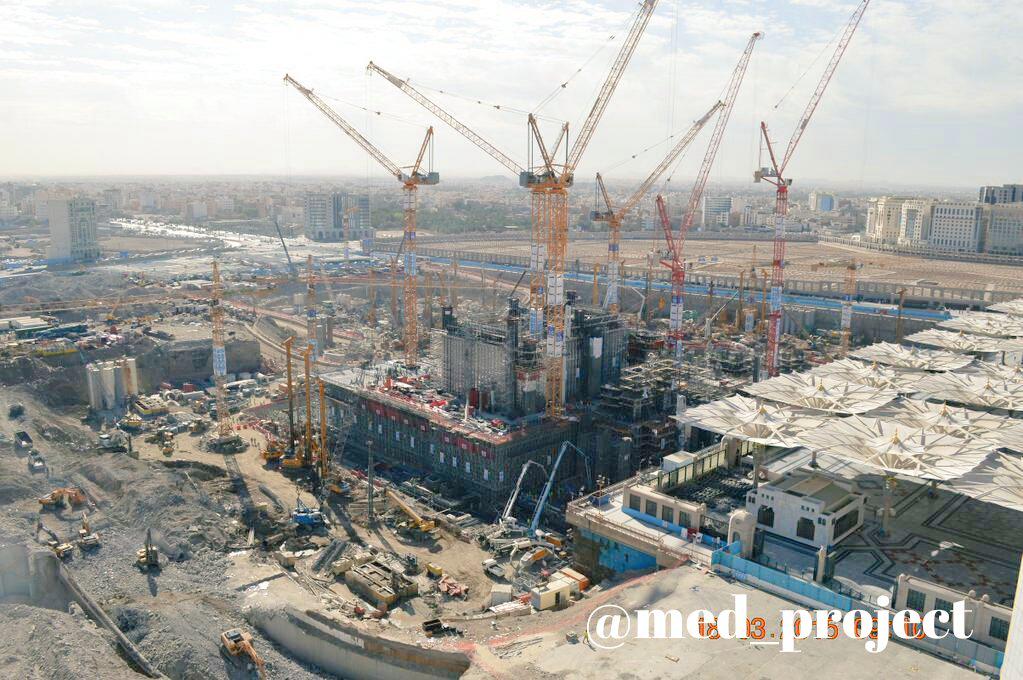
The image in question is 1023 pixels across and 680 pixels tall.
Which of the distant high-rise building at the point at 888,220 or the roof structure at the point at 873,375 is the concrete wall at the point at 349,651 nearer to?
the roof structure at the point at 873,375

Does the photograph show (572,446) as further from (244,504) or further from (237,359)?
(237,359)

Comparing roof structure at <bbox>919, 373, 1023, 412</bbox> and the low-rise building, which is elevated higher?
roof structure at <bbox>919, 373, 1023, 412</bbox>

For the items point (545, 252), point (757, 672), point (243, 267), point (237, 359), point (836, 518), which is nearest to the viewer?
point (757, 672)

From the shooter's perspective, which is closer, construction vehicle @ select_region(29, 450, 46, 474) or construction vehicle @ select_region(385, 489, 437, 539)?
construction vehicle @ select_region(385, 489, 437, 539)

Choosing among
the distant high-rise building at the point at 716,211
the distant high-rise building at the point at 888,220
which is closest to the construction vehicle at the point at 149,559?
the distant high-rise building at the point at 888,220

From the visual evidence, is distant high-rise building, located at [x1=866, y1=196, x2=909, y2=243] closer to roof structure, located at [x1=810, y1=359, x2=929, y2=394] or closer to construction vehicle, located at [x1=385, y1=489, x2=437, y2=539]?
roof structure, located at [x1=810, y1=359, x2=929, y2=394]

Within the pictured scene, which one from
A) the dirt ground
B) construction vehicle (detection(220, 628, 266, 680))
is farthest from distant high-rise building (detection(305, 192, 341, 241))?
construction vehicle (detection(220, 628, 266, 680))

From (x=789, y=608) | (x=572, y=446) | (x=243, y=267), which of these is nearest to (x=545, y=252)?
(x=572, y=446)
